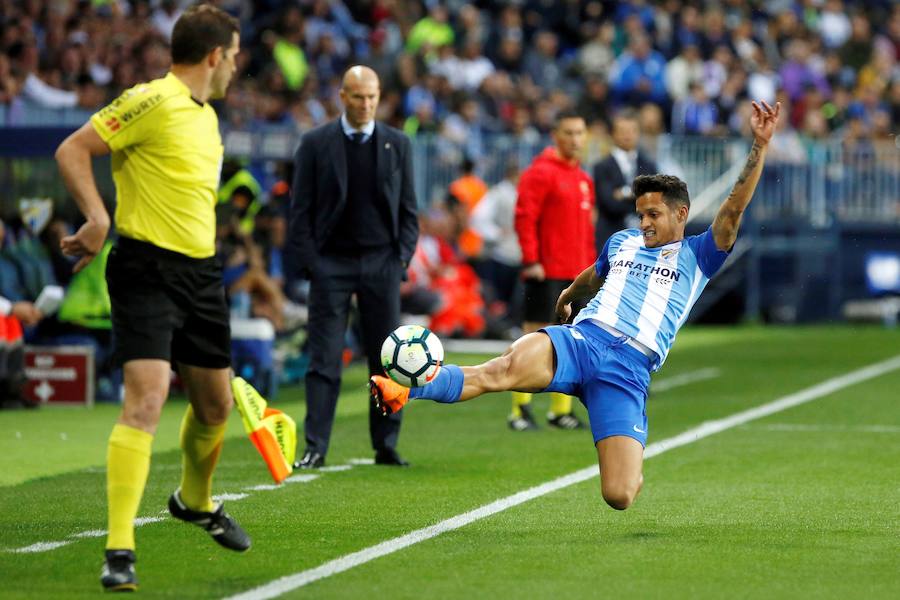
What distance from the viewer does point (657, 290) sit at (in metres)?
8.52

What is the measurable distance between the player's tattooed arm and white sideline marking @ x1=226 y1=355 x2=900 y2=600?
1885mm

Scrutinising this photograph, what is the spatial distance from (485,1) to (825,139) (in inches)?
250

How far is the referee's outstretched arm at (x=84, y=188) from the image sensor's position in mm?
6684

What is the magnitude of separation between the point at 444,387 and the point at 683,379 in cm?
981

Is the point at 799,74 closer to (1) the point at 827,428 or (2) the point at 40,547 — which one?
(1) the point at 827,428

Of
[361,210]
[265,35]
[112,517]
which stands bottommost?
[112,517]

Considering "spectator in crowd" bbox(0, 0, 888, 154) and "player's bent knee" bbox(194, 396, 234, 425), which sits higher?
"spectator in crowd" bbox(0, 0, 888, 154)

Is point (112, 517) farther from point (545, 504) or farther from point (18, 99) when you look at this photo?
point (18, 99)

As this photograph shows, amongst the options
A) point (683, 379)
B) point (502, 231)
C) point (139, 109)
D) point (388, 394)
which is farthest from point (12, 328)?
point (502, 231)

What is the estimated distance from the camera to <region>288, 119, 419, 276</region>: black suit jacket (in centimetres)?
1098

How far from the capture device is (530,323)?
13219 mm

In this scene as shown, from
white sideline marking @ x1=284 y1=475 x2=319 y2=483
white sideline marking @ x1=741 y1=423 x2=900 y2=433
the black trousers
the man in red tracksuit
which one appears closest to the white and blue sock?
white sideline marking @ x1=284 y1=475 x2=319 y2=483

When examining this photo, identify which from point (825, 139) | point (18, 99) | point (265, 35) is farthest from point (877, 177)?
point (18, 99)

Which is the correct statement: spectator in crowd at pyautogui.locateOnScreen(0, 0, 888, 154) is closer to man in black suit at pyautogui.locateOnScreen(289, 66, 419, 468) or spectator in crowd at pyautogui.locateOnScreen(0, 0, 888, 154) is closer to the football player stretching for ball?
man in black suit at pyautogui.locateOnScreen(289, 66, 419, 468)
